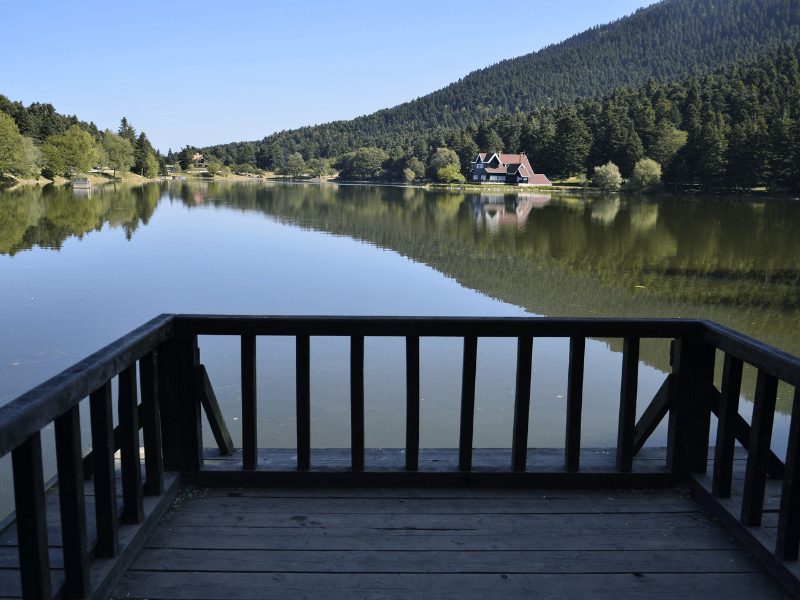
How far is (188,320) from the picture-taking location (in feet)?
10.7

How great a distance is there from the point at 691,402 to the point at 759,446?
578 mm

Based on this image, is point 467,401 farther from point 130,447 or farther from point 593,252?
point 593,252

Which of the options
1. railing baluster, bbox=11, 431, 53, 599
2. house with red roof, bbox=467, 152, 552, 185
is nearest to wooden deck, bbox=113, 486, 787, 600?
railing baluster, bbox=11, 431, 53, 599

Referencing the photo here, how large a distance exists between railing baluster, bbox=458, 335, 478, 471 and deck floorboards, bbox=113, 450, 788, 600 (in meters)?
0.17

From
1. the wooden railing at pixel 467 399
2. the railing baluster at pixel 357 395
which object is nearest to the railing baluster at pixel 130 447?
the wooden railing at pixel 467 399

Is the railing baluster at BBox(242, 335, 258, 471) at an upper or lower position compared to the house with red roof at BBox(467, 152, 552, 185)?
lower

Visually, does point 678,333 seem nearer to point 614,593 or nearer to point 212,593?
point 614,593

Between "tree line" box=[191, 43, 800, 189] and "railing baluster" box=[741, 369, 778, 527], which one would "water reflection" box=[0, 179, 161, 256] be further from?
"tree line" box=[191, 43, 800, 189]

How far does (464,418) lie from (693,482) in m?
1.25

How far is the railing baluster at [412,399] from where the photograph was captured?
3393 millimetres

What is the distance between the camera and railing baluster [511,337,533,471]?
3.45 m

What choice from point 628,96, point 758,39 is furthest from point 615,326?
point 758,39

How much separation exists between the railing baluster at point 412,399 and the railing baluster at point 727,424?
1435 mm

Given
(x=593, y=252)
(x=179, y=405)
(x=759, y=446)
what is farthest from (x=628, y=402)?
(x=593, y=252)
